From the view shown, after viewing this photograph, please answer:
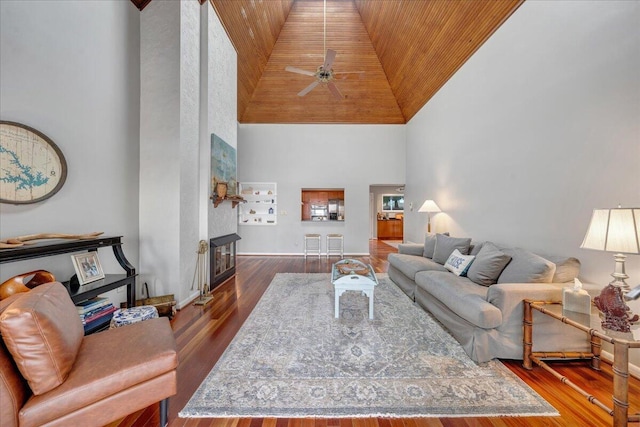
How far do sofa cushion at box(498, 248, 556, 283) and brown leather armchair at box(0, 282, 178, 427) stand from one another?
296 cm

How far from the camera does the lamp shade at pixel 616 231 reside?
1.53 metres

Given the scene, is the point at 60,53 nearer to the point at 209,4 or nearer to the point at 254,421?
the point at 209,4

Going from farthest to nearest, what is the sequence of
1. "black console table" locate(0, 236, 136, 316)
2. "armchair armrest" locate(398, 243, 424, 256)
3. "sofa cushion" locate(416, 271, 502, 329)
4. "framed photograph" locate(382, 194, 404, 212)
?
"framed photograph" locate(382, 194, 404, 212), "armchair armrest" locate(398, 243, 424, 256), "sofa cushion" locate(416, 271, 502, 329), "black console table" locate(0, 236, 136, 316)

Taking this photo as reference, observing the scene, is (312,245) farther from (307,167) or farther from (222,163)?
(222,163)

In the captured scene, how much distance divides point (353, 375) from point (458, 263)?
2124 mm

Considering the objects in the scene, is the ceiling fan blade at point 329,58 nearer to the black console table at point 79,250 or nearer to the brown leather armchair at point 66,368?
the black console table at point 79,250

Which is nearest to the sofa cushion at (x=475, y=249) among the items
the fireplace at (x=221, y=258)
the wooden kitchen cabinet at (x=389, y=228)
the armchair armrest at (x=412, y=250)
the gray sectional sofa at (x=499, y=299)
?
the gray sectional sofa at (x=499, y=299)

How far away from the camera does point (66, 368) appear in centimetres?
119

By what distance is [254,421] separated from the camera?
1503 millimetres

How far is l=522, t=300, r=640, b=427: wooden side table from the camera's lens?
1.33 metres

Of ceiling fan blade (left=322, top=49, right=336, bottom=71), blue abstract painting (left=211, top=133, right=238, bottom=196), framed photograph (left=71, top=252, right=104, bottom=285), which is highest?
ceiling fan blade (left=322, top=49, right=336, bottom=71)

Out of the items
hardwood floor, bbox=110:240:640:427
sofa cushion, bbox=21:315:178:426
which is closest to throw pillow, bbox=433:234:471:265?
hardwood floor, bbox=110:240:640:427

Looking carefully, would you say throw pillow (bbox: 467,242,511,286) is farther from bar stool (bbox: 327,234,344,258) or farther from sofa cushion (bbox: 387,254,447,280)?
bar stool (bbox: 327,234,344,258)

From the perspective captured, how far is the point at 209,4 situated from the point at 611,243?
5.58 meters
